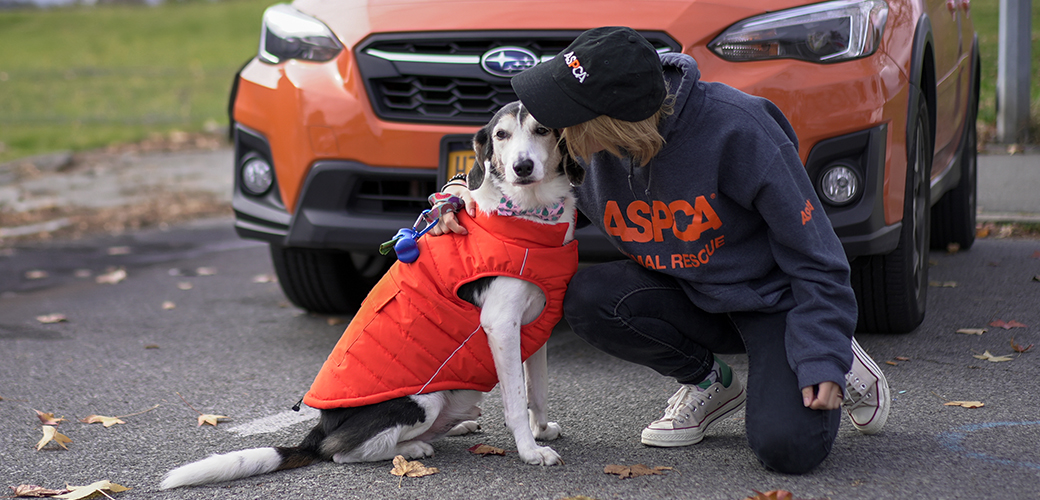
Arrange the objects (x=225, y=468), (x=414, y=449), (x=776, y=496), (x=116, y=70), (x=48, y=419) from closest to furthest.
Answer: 1. (x=776, y=496)
2. (x=225, y=468)
3. (x=414, y=449)
4. (x=48, y=419)
5. (x=116, y=70)

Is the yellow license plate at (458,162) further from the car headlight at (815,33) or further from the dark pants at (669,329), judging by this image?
the car headlight at (815,33)

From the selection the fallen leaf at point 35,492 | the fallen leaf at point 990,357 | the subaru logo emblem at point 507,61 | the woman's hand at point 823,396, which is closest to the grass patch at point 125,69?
the fallen leaf at point 990,357

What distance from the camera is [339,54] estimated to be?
12.5ft

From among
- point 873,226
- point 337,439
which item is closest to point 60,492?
point 337,439

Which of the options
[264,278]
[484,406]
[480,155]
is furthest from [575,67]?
[264,278]

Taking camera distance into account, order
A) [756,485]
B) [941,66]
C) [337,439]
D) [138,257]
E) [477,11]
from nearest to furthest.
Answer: [756,485] < [337,439] < [477,11] < [941,66] < [138,257]

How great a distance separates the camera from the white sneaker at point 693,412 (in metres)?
2.85

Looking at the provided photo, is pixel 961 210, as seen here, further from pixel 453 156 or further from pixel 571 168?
pixel 571 168

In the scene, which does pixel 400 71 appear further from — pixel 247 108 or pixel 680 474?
pixel 680 474

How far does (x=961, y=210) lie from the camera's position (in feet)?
17.8

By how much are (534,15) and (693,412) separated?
1762 millimetres

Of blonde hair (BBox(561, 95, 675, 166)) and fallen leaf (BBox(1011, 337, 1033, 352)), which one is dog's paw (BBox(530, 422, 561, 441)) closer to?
blonde hair (BBox(561, 95, 675, 166))

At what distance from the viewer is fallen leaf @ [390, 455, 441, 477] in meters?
→ 2.70

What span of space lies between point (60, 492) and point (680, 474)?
1829 millimetres
